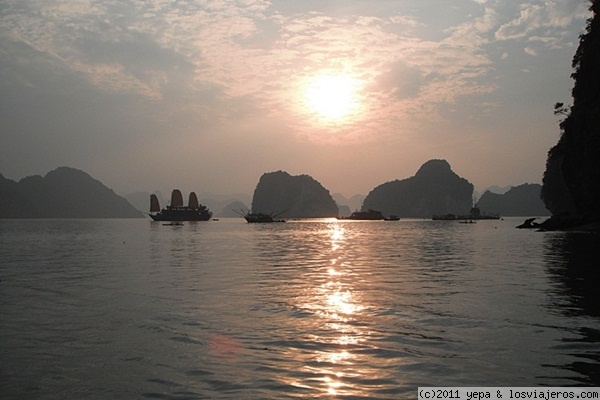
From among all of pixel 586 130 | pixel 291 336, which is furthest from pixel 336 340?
pixel 586 130

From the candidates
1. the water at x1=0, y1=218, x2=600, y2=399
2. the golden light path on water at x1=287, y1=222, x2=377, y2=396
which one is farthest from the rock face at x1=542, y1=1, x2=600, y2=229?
the golden light path on water at x1=287, y1=222, x2=377, y2=396

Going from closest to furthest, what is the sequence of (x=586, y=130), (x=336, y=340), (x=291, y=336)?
(x=336, y=340) → (x=291, y=336) → (x=586, y=130)

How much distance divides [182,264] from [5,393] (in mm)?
28338

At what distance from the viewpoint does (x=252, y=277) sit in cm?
2861

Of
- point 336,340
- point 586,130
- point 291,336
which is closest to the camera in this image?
point 336,340

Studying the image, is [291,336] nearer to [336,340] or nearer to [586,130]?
[336,340]

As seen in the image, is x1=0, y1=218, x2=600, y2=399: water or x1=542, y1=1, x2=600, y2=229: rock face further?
x1=542, y1=1, x2=600, y2=229: rock face

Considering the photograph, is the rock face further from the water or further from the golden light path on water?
the golden light path on water

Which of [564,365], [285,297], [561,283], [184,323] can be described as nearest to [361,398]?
[564,365]

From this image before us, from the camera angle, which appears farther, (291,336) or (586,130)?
(586,130)

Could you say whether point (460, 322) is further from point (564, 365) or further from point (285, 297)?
point (285, 297)

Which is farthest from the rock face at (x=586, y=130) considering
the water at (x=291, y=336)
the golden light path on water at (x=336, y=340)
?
the golden light path on water at (x=336, y=340)

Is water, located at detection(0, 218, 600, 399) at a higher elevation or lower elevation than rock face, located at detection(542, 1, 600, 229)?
lower

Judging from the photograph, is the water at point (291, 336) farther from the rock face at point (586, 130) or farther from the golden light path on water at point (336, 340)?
the rock face at point (586, 130)
